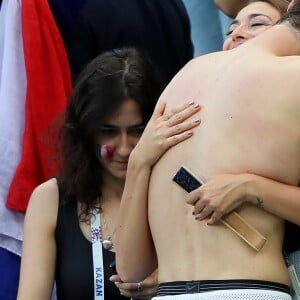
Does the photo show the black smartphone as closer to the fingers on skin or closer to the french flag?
the fingers on skin

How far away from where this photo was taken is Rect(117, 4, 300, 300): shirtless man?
1.63m

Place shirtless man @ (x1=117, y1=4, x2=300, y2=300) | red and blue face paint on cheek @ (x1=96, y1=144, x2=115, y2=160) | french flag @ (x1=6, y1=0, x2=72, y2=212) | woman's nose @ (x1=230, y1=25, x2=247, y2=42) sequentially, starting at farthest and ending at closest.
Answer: french flag @ (x1=6, y1=0, x2=72, y2=212) → red and blue face paint on cheek @ (x1=96, y1=144, x2=115, y2=160) → woman's nose @ (x1=230, y1=25, x2=247, y2=42) → shirtless man @ (x1=117, y1=4, x2=300, y2=300)

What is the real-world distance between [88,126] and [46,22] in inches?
18.1

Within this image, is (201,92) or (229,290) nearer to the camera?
(229,290)

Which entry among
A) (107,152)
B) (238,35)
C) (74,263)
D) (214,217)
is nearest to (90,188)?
(107,152)

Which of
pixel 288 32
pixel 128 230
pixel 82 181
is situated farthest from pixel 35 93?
pixel 288 32

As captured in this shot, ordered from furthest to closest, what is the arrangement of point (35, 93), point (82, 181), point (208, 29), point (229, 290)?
point (208, 29) < point (35, 93) < point (82, 181) < point (229, 290)

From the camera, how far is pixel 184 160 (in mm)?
1736

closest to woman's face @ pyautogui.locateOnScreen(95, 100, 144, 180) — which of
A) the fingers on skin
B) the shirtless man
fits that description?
the shirtless man

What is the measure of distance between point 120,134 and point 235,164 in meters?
0.68

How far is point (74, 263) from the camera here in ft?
7.21

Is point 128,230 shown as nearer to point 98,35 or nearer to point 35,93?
point 35,93

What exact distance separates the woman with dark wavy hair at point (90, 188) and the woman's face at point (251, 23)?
312mm

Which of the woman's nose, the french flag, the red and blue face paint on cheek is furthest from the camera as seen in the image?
the french flag
